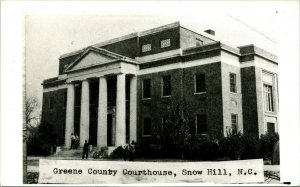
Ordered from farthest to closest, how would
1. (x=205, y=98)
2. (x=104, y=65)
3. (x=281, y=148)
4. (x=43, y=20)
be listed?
(x=104, y=65) < (x=205, y=98) < (x=43, y=20) < (x=281, y=148)

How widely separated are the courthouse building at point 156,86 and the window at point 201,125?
2cm

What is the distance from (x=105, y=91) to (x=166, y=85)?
5.47ft

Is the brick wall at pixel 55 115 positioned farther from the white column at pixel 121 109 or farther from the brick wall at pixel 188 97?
the brick wall at pixel 188 97

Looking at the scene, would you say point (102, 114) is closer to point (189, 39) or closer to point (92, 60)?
point (92, 60)

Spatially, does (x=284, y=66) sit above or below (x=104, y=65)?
below

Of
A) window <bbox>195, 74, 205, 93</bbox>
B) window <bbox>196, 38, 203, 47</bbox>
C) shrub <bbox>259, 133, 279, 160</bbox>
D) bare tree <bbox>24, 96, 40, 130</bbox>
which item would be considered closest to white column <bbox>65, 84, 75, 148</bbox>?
bare tree <bbox>24, 96, 40, 130</bbox>

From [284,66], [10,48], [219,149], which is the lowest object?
[219,149]

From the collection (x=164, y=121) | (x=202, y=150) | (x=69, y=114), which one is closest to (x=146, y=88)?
(x=164, y=121)

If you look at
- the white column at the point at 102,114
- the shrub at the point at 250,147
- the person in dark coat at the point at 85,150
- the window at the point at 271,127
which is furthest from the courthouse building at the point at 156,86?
the shrub at the point at 250,147

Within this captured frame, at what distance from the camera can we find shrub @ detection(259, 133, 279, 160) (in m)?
6.09

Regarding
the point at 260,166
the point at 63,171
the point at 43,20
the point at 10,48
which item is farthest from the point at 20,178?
the point at 260,166

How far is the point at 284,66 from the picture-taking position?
5973 millimetres

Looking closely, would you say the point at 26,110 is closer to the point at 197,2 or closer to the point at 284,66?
the point at 197,2

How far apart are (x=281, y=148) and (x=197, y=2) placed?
2.95 meters
